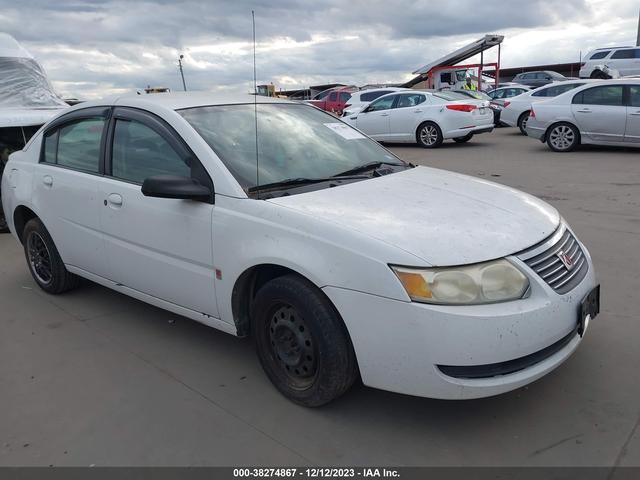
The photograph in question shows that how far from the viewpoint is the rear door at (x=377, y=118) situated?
1420 cm

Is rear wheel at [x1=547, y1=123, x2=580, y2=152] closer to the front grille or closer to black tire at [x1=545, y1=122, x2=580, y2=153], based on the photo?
black tire at [x1=545, y1=122, x2=580, y2=153]

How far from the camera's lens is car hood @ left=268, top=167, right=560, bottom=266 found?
249 cm

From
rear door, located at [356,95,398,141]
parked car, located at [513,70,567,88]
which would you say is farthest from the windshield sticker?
parked car, located at [513,70,567,88]

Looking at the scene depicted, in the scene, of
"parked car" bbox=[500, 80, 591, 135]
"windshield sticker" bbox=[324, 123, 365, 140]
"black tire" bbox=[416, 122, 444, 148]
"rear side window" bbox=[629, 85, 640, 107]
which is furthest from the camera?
"parked car" bbox=[500, 80, 591, 135]

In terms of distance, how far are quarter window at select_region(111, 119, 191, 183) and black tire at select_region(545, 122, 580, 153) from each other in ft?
34.0

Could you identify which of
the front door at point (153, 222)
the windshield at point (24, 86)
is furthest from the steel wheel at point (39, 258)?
the windshield at point (24, 86)

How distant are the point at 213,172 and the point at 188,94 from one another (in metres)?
1.17

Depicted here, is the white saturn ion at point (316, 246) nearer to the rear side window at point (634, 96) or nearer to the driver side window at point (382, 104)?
the rear side window at point (634, 96)

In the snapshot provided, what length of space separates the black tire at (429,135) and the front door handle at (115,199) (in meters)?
10.9

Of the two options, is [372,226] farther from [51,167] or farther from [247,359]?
[51,167]

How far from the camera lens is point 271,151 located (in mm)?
3348

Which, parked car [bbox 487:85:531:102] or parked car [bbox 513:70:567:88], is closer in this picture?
parked car [bbox 487:85:531:102]

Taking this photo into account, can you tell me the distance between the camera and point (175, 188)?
298cm

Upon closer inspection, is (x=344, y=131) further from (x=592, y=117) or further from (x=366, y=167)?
(x=592, y=117)
